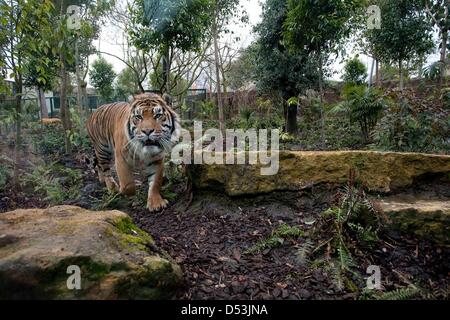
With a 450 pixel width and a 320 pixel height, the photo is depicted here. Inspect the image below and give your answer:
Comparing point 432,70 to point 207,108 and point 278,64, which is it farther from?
point 207,108

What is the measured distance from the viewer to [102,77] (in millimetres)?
17625

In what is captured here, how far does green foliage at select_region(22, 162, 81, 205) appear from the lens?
4605 mm

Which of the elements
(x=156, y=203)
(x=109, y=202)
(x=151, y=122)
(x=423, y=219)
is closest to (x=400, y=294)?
(x=423, y=219)

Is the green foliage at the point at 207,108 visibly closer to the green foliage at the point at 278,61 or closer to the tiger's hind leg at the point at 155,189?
the green foliage at the point at 278,61

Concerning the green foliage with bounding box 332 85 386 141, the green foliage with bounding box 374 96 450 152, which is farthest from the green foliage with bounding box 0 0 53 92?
the green foliage with bounding box 332 85 386 141

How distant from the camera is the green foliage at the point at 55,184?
15.1 ft

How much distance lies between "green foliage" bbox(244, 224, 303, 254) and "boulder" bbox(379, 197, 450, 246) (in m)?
0.75

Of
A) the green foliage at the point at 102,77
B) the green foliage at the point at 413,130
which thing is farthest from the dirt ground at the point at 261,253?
the green foliage at the point at 102,77

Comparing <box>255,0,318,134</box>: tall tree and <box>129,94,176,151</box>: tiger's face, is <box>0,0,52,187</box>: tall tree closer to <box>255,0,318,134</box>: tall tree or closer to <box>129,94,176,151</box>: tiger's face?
<box>129,94,176,151</box>: tiger's face

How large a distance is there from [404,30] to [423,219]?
7.95 meters

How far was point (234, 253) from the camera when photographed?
2830 millimetres
